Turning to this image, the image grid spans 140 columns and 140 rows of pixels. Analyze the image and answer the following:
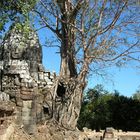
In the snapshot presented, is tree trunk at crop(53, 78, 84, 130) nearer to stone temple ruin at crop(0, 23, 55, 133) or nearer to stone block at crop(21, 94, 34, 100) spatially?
stone temple ruin at crop(0, 23, 55, 133)

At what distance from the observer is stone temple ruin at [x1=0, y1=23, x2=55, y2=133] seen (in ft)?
25.8

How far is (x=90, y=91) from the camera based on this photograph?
35.1 meters

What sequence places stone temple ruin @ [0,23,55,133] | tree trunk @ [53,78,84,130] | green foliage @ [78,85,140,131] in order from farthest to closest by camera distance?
green foliage @ [78,85,140,131]
tree trunk @ [53,78,84,130]
stone temple ruin @ [0,23,55,133]

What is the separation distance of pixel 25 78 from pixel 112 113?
22.6 metres

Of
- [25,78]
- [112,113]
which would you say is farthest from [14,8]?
[112,113]

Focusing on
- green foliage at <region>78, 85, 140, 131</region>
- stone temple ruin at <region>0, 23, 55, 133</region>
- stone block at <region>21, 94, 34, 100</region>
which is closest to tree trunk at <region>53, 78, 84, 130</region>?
stone temple ruin at <region>0, 23, 55, 133</region>

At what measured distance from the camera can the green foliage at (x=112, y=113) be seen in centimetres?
2894

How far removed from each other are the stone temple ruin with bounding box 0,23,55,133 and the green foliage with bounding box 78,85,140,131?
808 inches

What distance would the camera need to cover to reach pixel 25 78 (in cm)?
808

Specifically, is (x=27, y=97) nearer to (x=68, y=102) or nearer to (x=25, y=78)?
(x=25, y=78)

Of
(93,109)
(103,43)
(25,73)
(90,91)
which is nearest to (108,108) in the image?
(93,109)

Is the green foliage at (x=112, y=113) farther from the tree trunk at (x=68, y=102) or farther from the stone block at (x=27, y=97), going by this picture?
the stone block at (x=27, y=97)

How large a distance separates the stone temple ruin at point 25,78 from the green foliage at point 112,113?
2053 cm

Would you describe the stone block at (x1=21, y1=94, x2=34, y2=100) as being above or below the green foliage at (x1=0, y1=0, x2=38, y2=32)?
below
